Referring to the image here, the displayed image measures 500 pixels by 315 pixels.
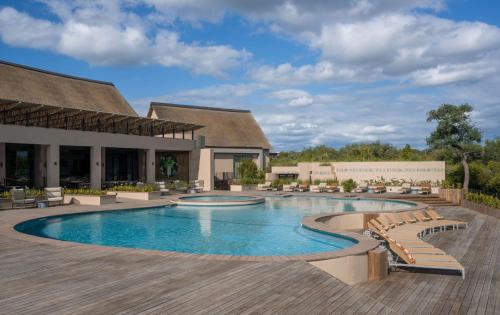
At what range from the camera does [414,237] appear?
9.11m

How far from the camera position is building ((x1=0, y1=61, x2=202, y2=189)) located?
58.3 ft

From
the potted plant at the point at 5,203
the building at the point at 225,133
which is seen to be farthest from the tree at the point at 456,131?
the potted plant at the point at 5,203

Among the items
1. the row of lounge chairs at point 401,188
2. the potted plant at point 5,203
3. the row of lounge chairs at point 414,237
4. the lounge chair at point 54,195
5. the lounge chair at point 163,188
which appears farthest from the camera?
the row of lounge chairs at point 401,188

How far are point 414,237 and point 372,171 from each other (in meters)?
17.2

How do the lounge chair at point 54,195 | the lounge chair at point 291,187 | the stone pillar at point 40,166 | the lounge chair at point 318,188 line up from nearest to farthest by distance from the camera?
1. the lounge chair at point 54,195
2. the stone pillar at point 40,166
3. the lounge chair at point 318,188
4. the lounge chair at point 291,187

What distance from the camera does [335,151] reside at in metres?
50.7

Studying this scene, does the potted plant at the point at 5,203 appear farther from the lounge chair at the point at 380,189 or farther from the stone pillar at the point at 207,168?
the lounge chair at the point at 380,189

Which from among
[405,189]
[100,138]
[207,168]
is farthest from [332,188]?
[100,138]

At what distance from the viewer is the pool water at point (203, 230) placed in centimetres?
944

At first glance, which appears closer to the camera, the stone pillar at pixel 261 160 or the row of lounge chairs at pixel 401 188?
the row of lounge chairs at pixel 401 188

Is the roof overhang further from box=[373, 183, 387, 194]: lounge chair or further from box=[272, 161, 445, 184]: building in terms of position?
box=[373, 183, 387, 194]: lounge chair

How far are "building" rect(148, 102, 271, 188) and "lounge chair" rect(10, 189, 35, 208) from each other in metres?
14.5

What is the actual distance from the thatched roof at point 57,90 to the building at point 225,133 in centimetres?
319

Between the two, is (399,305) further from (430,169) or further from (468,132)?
(430,169)
